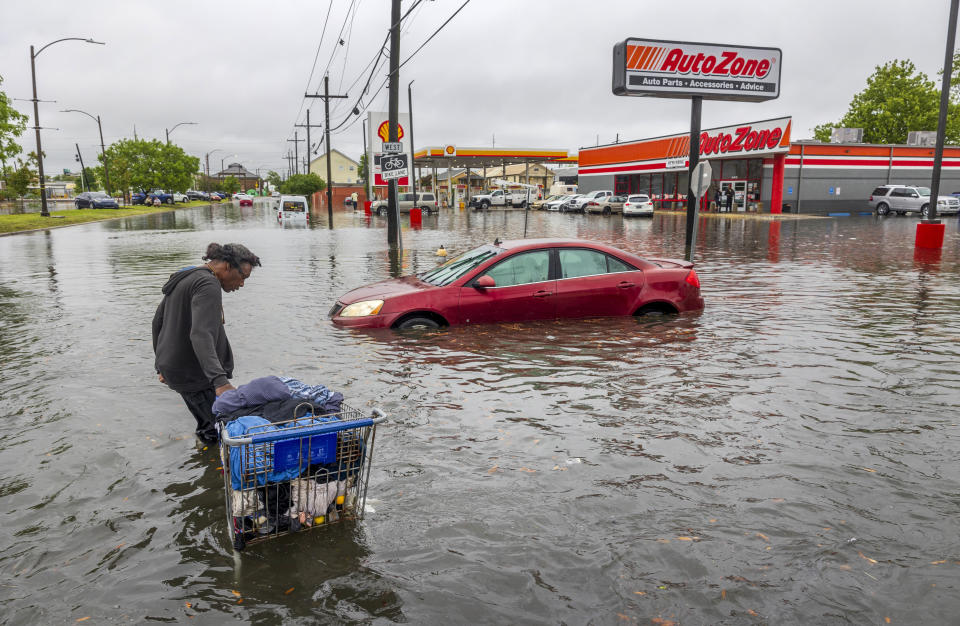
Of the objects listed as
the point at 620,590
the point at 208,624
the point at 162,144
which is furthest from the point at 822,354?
the point at 162,144

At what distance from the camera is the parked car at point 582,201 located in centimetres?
5283

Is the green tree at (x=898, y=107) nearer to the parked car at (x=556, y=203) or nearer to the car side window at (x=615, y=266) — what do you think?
the parked car at (x=556, y=203)

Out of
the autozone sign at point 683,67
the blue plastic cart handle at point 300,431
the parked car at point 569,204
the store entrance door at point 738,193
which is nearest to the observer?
the blue plastic cart handle at point 300,431

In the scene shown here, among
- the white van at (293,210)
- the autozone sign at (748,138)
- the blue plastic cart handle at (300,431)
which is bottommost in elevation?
the blue plastic cart handle at (300,431)

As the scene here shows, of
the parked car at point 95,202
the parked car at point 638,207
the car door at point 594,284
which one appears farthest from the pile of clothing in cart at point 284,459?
the parked car at point 95,202

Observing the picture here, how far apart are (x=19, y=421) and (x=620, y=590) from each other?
5.21m

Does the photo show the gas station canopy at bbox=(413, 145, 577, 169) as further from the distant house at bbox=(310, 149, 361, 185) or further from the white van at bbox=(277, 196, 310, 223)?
the distant house at bbox=(310, 149, 361, 185)

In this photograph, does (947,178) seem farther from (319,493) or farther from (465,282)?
(319,493)

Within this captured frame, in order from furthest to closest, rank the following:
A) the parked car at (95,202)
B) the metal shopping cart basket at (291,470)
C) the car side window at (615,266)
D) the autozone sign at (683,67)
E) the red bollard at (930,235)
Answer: the parked car at (95,202)
the autozone sign at (683,67)
the red bollard at (930,235)
the car side window at (615,266)
the metal shopping cart basket at (291,470)

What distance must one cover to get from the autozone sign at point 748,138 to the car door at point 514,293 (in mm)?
38832

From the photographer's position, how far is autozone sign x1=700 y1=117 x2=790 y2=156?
138 ft

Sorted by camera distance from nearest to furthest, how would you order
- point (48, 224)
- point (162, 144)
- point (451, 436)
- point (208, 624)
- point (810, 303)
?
point (208, 624)
point (451, 436)
point (810, 303)
point (48, 224)
point (162, 144)

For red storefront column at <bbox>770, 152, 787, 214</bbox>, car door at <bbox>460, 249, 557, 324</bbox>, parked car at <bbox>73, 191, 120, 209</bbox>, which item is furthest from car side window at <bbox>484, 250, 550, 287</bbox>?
parked car at <bbox>73, 191, 120, 209</bbox>

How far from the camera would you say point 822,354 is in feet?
→ 25.8
